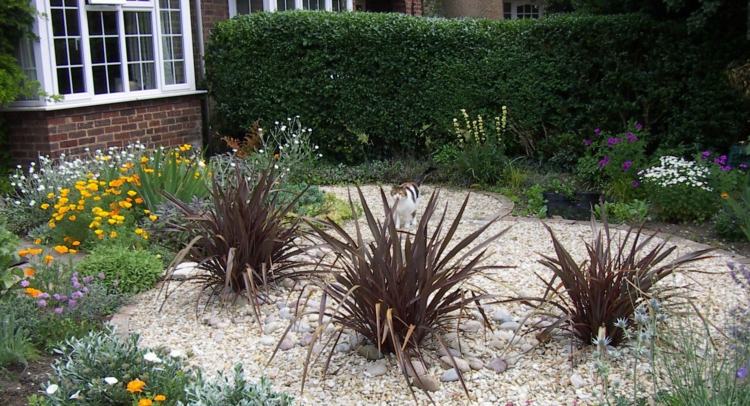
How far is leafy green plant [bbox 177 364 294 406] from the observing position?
10.4 ft

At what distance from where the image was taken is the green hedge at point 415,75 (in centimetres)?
977

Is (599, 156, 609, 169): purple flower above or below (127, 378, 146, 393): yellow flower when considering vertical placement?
above

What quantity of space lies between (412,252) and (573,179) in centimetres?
617

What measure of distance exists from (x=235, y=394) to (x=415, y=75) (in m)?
7.82

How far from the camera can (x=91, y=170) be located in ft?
25.3

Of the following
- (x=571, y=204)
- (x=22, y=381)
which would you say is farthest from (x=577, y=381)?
(x=571, y=204)

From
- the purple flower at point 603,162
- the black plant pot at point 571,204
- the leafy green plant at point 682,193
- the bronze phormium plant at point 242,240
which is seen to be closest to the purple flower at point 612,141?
the purple flower at point 603,162

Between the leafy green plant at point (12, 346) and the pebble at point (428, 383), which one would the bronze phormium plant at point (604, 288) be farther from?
the leafy green plant at point (12, 346)

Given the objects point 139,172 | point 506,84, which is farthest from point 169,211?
point 506,84

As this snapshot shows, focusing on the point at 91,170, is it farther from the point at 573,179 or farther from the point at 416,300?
the point at 573,179

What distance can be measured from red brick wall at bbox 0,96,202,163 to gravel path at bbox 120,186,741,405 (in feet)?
14.8

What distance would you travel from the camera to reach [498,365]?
3.85m

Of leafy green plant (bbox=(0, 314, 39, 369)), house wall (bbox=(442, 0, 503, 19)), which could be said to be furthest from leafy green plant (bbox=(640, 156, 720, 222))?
house wall (bbox=(442, 0, 503, 19))

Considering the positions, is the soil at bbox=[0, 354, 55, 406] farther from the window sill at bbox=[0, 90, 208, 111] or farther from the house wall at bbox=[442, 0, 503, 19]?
the house wall at bbox=[442, 0, 503, 19]
